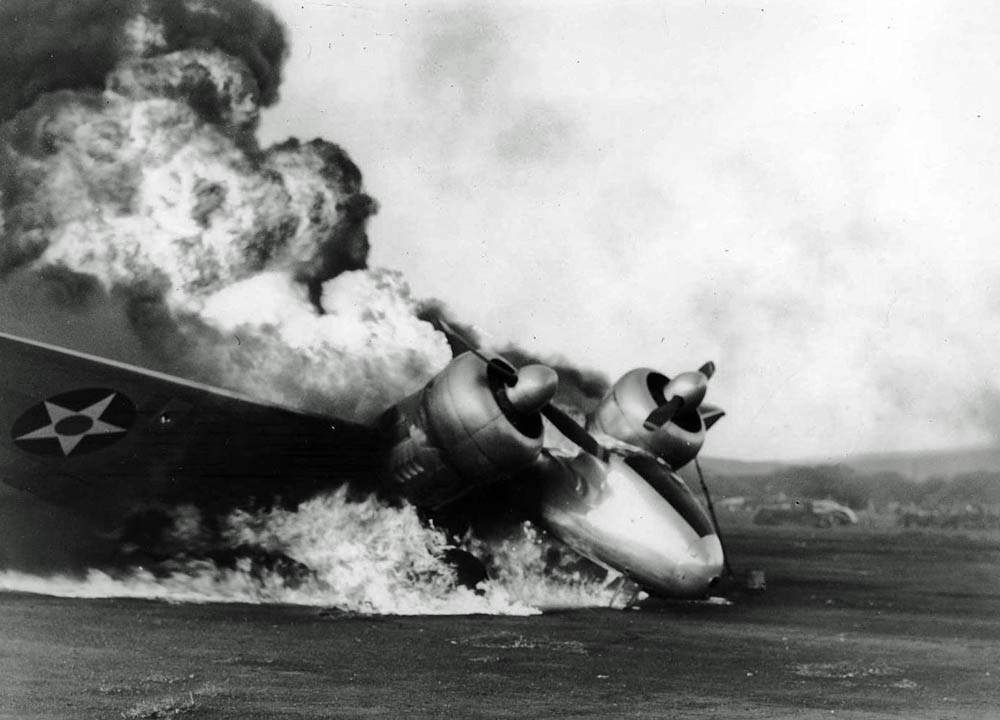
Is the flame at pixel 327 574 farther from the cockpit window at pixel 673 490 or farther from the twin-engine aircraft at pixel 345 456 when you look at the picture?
the cockpit window at pixel 673 490

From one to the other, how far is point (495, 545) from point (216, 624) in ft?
10.1

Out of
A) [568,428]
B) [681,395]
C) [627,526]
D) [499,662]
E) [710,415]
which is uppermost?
[681,395]

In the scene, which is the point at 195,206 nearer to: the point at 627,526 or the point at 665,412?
the point at 665,412

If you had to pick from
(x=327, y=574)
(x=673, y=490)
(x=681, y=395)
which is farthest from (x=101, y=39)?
(x=673, y=490)

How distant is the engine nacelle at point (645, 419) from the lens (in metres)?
10.1

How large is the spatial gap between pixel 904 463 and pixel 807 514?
2509mm

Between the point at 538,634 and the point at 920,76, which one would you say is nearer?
the point at 538,634

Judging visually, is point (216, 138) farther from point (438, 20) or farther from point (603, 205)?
point (603, 205)

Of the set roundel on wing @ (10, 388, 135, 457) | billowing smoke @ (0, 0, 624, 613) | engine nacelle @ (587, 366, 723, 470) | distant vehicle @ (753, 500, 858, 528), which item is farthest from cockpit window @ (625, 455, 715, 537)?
roundel on wing @ (10, 388, 135, 457)

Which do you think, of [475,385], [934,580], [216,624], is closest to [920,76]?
[475,385]

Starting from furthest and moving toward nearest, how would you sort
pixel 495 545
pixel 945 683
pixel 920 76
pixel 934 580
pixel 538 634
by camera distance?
pixel 934 580, pixel 495 545, pixel 920 76, pixel 538 634, pixel 945 683

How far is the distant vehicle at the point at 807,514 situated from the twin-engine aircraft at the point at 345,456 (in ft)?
10.4

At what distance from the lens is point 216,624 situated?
26.8 feet

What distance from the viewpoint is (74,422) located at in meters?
8.48
